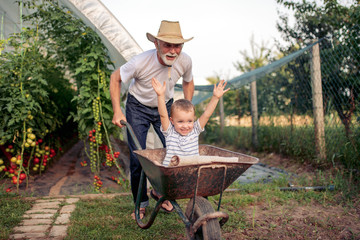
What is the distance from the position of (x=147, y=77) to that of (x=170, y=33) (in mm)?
472

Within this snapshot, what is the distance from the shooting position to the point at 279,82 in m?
7.23

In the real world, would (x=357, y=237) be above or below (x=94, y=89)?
below

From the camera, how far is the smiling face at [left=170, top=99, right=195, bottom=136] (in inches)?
93.5

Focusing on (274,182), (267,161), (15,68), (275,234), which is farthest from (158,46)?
(267,161)

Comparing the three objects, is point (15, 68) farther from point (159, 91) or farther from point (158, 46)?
point (159, 91)

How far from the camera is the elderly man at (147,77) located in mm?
2768

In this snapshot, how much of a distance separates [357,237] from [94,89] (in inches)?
135

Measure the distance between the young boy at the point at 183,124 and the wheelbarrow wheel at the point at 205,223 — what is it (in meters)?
0.53

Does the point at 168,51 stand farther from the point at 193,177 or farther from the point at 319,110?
the point at 319,110

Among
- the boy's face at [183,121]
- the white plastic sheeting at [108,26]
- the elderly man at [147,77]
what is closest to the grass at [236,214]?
the elderly man at [147,77]

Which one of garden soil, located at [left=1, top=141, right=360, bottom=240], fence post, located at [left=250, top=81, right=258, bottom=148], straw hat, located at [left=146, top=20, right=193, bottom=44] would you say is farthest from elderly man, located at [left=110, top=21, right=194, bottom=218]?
fence post, located at [left=250, top=81, right=258, bottom=148]

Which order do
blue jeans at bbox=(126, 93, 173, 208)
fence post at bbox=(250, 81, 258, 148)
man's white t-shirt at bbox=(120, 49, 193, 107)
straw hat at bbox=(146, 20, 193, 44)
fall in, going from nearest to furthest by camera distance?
straw hat at bbox=(146, 20, 193, 44) → man's white t-shirt at bbox=(120, 49, 193, 107) → blue jeans at bbox=(126, 93, 173, 208) → fence post at bbox=(250, 81, 258, 148)

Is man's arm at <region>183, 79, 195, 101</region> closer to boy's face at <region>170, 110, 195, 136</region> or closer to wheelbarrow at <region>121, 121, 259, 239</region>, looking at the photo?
boy's face at <region>170, 110, 195, 136</region>

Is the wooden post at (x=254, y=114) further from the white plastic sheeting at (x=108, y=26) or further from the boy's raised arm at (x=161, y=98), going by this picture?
the boy's raised arm at (x=161, y=98)
